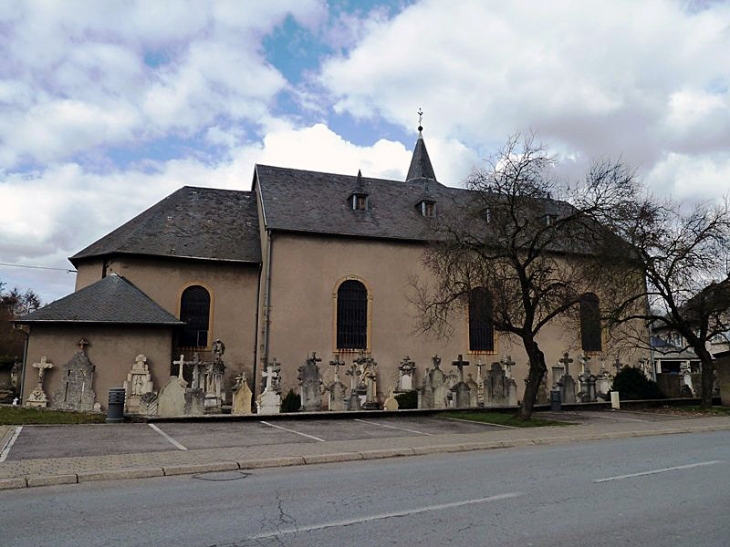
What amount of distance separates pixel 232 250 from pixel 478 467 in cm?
1864

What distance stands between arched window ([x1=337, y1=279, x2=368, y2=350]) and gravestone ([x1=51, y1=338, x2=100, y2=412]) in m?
9.90

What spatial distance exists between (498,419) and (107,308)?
14549 millimetres

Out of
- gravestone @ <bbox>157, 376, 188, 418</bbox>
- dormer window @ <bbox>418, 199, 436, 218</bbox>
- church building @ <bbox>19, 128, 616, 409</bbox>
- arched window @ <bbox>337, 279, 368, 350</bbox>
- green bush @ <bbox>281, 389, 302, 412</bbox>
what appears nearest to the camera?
gravestone @ <bbox>157, 376, 188, 418</bbox>

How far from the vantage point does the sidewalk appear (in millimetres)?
8352

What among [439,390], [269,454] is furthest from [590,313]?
[269,454]

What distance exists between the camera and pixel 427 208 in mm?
29406

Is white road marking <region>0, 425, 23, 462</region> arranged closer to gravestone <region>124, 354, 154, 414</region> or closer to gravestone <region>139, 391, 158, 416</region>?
gravestone <region>139, 391, 158, 416</region>

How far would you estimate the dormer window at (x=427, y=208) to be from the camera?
29.2 meters

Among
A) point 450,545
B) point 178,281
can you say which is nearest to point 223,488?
point 450,545

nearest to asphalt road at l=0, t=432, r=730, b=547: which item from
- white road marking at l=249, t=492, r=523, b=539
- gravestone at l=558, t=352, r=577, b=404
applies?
white road marking at l=249, t=492, r=523, b=539

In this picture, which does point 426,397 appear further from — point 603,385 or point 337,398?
point 603,385

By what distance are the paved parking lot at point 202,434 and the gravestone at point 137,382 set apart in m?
6.68

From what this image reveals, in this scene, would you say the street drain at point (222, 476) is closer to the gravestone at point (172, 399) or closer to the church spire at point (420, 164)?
the gravestone at point (172, 399)

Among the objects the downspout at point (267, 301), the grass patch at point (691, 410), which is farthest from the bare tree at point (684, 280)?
the downspout at point (267, 301)
